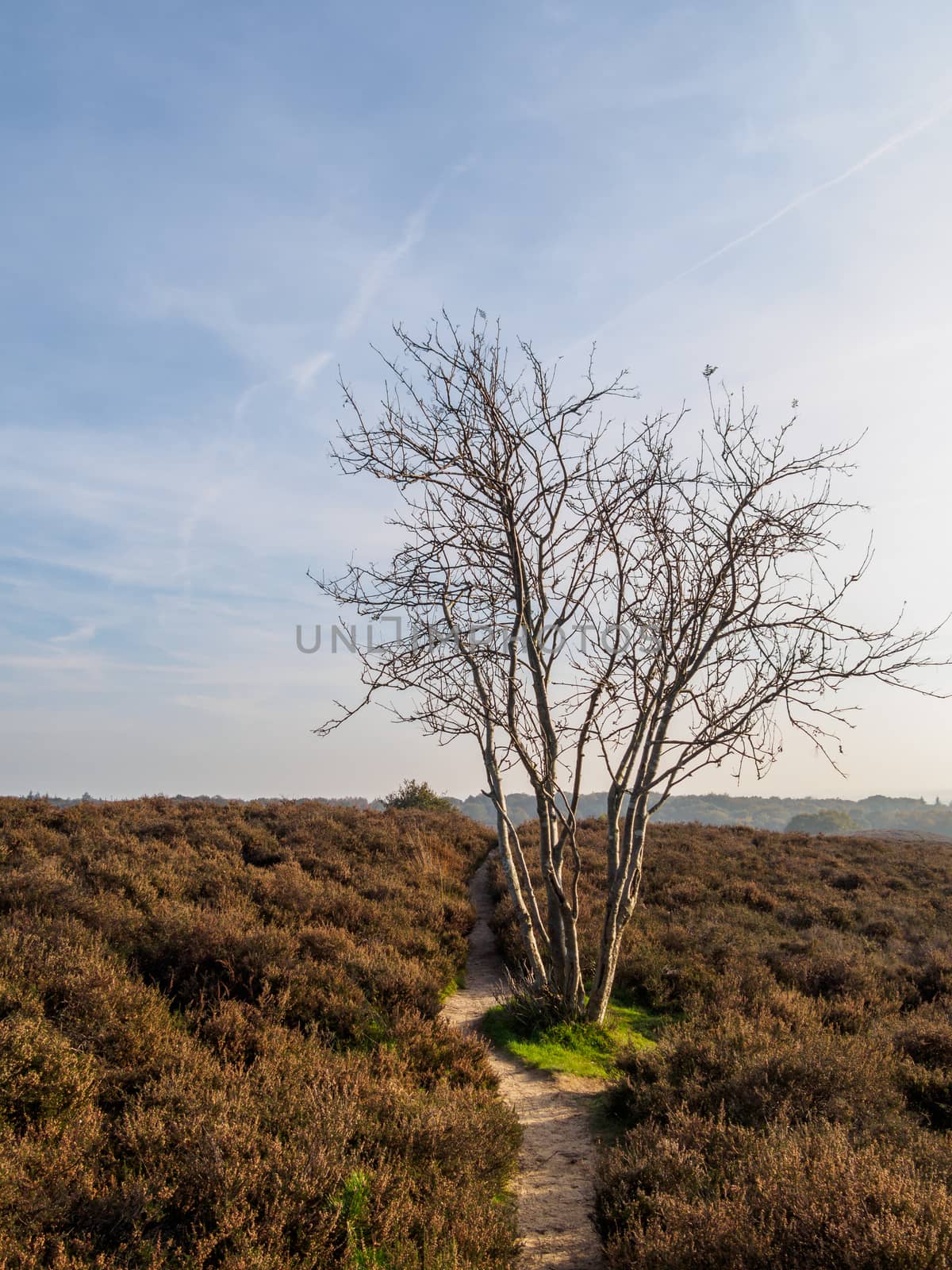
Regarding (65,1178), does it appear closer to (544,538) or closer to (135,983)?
(135,983)

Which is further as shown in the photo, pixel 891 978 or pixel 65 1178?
pixel 891 978

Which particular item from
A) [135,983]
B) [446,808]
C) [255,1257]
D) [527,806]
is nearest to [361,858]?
[135,983]

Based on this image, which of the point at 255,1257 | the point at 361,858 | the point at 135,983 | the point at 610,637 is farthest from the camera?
the point at 361,858

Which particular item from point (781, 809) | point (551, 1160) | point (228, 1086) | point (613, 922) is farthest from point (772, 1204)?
point (781, 809)

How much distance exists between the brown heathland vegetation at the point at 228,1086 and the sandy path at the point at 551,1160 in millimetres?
282

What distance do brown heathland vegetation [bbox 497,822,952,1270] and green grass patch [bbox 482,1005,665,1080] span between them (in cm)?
50

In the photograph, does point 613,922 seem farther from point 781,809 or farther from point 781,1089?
point 781,809

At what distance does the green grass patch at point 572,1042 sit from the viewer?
7555 millimetres

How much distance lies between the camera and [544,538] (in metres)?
8.47

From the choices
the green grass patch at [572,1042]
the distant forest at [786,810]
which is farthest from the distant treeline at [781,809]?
the green grass patch at [572,1042]

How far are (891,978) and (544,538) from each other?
8.87m

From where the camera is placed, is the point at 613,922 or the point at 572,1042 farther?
the point at 613,922

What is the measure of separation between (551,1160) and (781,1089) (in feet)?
6.21

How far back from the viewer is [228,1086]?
4.68 metres
